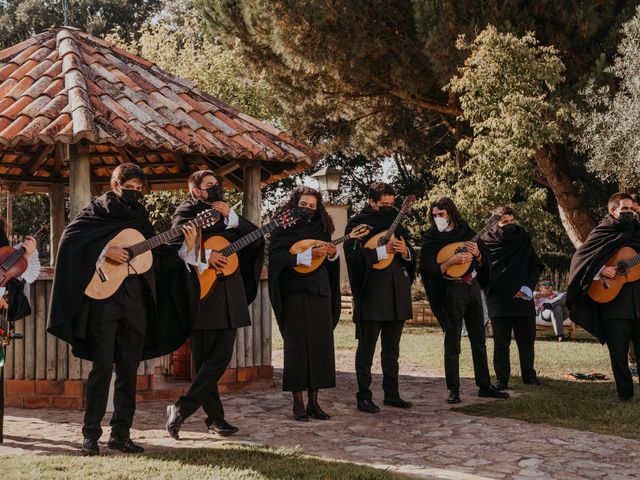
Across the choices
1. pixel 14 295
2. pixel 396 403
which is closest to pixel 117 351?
pixel 14 295

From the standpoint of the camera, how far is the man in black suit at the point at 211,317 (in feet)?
23.4

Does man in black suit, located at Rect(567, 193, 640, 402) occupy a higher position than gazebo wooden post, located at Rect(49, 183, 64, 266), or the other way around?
gazebo wooden post, located at Rect(49, 183, 64, 266)

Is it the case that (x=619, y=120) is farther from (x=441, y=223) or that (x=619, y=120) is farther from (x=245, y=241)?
(x=245, y=241)

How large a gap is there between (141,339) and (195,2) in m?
18.6

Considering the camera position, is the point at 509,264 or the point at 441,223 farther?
the point at 509,264

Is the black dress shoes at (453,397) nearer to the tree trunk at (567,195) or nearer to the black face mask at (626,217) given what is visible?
the black face mask at (626,217)

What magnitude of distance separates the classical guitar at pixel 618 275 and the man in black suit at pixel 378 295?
203 centimetres

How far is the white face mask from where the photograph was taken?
9312mm

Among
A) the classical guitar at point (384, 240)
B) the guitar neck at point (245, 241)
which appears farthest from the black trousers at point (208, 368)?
the classical guitar at point (384, 240)

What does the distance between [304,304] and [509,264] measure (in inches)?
127

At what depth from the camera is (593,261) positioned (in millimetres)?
9047

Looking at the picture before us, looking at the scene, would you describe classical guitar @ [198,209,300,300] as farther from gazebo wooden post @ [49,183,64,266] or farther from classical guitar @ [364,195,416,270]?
gazebo wooden post @ [49,183,64,266]

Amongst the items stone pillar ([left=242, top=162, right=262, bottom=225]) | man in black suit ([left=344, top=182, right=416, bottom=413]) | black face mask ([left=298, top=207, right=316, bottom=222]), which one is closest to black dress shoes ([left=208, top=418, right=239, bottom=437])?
man in black suit ([left=344, top=182, right=416, bottom=413])

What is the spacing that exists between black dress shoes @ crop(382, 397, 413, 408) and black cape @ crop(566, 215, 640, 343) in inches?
80.8
